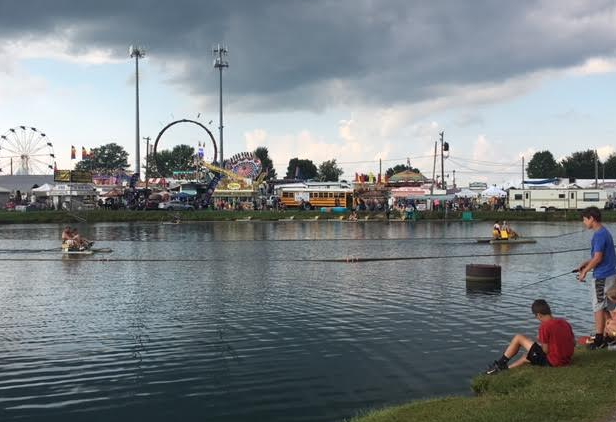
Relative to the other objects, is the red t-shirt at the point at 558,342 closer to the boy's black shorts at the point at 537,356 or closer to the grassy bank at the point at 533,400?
the boy's black shorts at the point at 537,356

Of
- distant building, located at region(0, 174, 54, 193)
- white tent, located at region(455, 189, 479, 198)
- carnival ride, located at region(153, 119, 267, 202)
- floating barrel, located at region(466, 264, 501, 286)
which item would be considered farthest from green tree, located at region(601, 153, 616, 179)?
floating barrel, located at region(466, 264, 501, 286)

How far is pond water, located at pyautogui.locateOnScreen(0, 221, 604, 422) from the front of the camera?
1084 cm

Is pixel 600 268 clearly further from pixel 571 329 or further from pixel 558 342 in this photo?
pixel 558 342

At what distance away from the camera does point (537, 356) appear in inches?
413

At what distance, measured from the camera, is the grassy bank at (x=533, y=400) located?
8086 millimetres

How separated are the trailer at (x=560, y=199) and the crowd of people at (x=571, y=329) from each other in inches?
2936

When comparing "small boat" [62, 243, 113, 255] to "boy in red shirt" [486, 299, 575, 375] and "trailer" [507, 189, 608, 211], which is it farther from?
"trailer" [507, 189, 608, 211]

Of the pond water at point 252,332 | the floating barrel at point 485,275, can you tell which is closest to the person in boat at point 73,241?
the pond water at point 252,332

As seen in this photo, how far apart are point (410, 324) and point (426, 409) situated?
7787 millimetres

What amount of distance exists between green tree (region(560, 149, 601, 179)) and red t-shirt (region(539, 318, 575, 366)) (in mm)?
183183

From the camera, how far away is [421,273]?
2705 centimetres

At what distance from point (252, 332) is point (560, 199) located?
3007 inches

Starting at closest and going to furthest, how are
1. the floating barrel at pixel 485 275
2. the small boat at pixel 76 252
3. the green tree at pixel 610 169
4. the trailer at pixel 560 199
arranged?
the floating barrel at pixel 485 275 → the small boat at pixel 76 252 → the trailer at pixel 560 199 → the green tree at pixel 610 169

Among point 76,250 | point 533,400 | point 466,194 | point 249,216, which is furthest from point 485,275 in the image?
point 466,194
